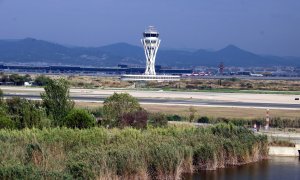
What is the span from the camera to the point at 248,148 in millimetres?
43906

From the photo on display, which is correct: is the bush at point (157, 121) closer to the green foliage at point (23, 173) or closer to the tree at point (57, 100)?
the tree at point (57, 100)

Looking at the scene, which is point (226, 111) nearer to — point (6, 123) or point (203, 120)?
point (203, 120)

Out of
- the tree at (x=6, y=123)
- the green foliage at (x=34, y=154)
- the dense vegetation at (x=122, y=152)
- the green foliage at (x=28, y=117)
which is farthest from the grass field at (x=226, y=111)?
the green foliage at (x=34, y=154)

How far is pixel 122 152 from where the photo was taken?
3288 cm

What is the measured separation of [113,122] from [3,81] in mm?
104726

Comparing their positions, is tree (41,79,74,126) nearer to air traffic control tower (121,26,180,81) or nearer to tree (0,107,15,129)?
tree (0,107,15,129)

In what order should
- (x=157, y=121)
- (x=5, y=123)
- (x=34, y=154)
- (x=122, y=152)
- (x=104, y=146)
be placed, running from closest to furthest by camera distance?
(x=34, y=154) → (x=122, y=152) → (x=104, y=146) → (x=5, y=123) → (x=157, y=121)

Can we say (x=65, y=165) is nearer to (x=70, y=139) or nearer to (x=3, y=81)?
(x=70, y=139)

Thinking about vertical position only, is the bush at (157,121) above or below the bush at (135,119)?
below

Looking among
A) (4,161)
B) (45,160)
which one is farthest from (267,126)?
(4,161)

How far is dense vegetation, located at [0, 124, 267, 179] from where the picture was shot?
29984mm

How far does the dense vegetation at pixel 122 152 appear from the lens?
98.4 ft

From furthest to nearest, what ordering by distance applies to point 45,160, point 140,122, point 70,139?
1. point 140,122
2. point 70,139
3. point 45,160

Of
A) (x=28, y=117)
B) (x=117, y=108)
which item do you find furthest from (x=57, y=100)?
(x=28, y=117)
